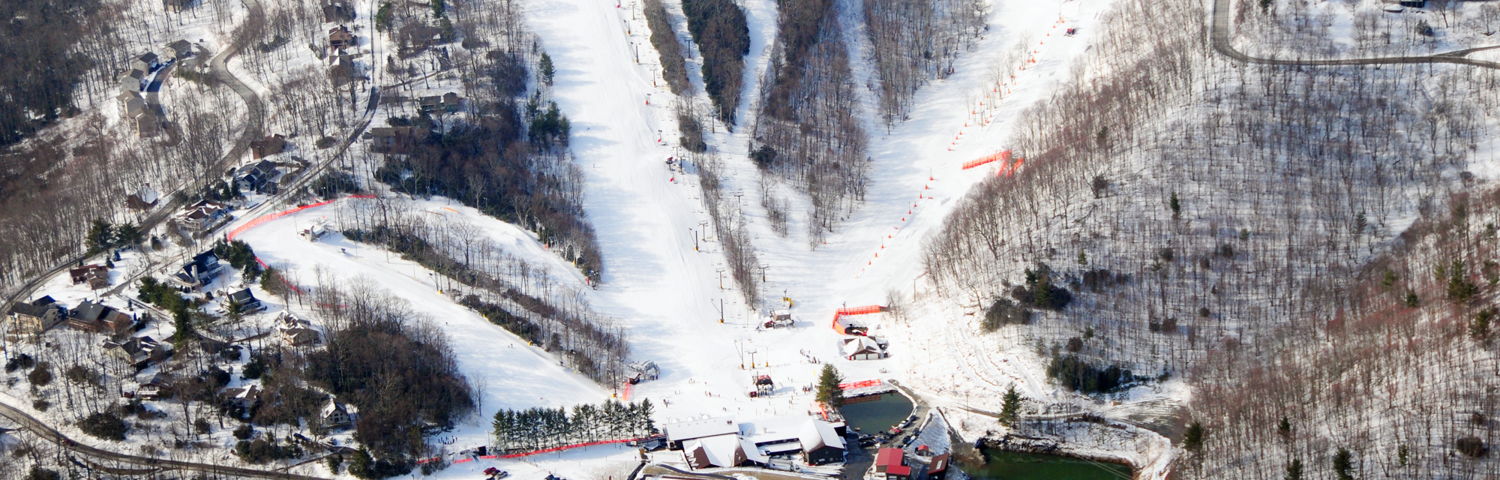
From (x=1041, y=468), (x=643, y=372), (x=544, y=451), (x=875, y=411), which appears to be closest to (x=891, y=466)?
(x=875, y=411)

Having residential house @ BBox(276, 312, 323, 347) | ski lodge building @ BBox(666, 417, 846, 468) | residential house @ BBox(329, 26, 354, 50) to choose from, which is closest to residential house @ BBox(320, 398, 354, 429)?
residential house @ BBox(276, 312, 323, 347)

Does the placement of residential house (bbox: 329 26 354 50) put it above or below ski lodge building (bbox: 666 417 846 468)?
above

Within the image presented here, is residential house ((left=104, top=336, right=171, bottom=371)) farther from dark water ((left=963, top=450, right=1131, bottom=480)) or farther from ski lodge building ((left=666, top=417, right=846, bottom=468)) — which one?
dark water ((left=963, top=450, right=1131, bottom=480))

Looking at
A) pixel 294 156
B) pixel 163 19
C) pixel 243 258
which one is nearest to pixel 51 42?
pixel 163 19

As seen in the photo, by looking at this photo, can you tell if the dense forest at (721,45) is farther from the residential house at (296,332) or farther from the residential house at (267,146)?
the residential house at (296,332)

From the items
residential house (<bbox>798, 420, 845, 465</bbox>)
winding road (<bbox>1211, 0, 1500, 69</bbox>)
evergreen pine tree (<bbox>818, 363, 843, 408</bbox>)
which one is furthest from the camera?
winding road (<bbox>1211, 0, 1500, 69</bbox>)

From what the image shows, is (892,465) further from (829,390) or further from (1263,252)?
(1263,252)
